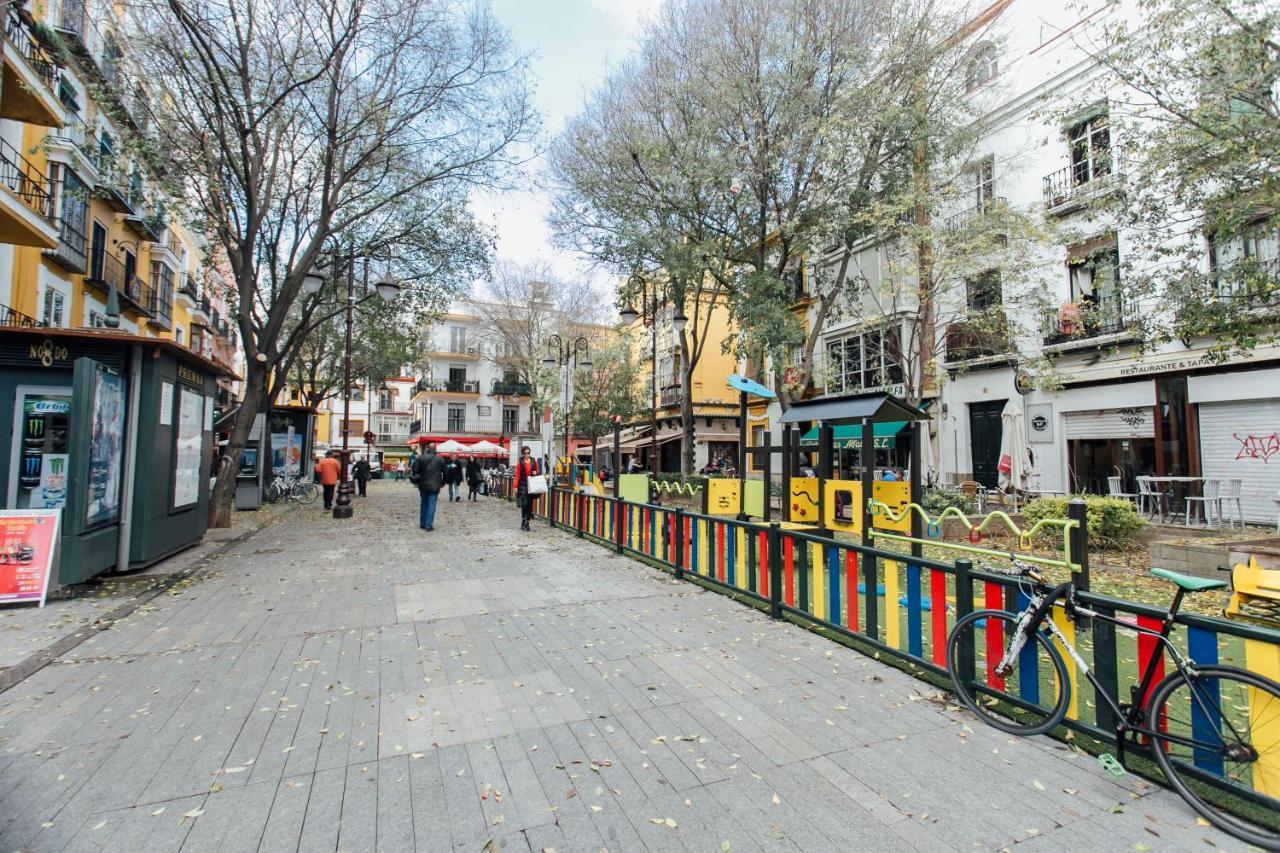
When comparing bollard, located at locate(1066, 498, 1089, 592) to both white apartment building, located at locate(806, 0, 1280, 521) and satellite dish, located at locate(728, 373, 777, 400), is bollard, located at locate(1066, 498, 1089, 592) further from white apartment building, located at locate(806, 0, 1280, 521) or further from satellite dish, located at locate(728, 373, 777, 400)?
white apartment building, located at locate(806, 0, 1280, 521)

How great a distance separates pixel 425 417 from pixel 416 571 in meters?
45.5

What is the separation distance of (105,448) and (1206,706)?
9.94 meters

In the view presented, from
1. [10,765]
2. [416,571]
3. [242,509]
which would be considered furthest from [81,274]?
[10,765]

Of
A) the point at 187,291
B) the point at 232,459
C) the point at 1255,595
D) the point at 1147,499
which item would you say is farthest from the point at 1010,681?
the point at 187,291

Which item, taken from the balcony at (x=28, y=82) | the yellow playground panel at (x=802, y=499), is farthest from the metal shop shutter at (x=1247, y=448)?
the balcony at (x=28, y=82)

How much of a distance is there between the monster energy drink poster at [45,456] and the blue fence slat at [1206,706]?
34.5 feet

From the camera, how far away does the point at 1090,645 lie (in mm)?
3430

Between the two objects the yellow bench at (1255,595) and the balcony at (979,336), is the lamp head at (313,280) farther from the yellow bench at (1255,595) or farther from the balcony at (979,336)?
the yellow bench at (1255,595)

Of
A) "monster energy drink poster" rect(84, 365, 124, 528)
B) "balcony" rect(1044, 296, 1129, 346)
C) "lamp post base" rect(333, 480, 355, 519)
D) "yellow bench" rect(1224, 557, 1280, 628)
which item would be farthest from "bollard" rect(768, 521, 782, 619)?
"lamp post base" rect(333, 480, 355, 519)

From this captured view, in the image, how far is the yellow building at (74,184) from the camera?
1177cm

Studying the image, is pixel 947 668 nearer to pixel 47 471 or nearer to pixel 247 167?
pixel 47 471

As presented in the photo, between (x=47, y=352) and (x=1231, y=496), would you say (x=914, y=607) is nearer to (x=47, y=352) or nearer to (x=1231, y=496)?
(x=47, y=352)

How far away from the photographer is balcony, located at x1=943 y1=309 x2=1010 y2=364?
14.6 meters

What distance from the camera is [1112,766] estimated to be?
3.03m
